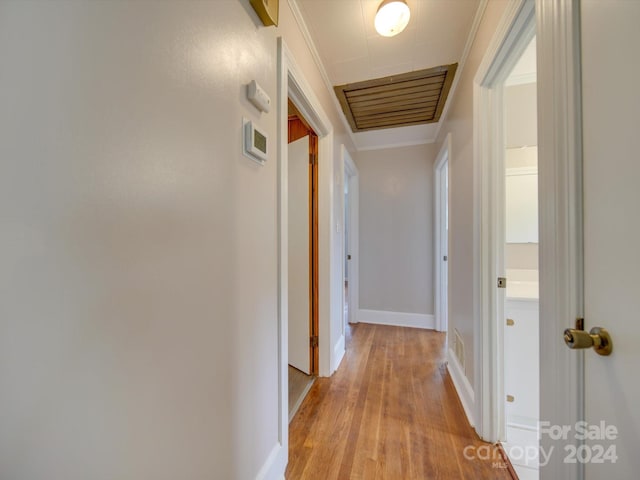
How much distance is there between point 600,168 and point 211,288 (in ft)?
3.68

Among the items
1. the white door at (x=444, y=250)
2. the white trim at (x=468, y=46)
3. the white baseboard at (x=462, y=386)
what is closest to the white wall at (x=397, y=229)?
the white door at (x=444, y=250)

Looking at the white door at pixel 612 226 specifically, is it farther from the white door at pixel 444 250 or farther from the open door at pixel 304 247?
the white door at pixel 444 250

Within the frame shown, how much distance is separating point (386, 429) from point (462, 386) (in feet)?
2.27

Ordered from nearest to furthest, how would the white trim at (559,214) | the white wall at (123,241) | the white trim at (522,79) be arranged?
the white wall at (123,241) < the white trim at (559,214) < the white trim at (522,79)

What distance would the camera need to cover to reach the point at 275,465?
1.14m

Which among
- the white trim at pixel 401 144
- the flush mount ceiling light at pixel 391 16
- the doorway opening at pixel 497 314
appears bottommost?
the doorway opening at pixel 497 314

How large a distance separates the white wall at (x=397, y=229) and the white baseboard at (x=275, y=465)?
8.17 feet

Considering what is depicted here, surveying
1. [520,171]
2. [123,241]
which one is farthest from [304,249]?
[520,171]

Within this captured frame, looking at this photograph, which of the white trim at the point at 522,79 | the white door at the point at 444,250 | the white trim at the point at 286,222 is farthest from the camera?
the white door at the point at 444,250

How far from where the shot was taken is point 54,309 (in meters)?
0.42

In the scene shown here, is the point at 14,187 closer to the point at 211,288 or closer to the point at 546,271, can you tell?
the point at 211,288

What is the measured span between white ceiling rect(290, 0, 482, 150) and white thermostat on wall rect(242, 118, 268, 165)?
3.02ft

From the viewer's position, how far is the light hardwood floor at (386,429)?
125 centimetres

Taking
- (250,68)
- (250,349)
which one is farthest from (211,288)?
(250,68)
